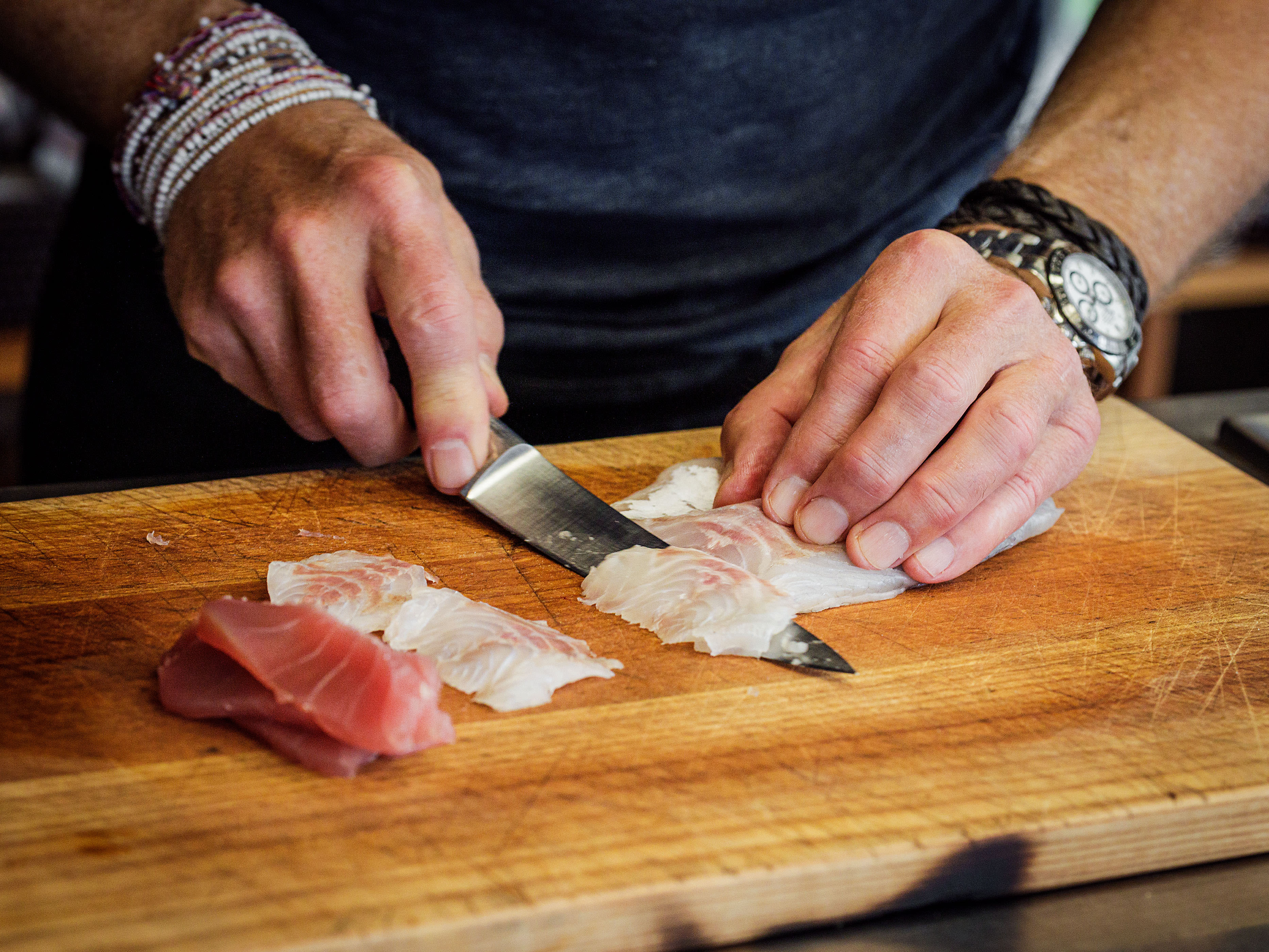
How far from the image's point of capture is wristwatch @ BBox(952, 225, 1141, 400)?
1811mm

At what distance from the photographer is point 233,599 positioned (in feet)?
4.31

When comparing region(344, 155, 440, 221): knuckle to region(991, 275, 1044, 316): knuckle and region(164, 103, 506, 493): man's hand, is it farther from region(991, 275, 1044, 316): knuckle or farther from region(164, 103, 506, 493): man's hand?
region(991, 275, 1044, 316): knuckle

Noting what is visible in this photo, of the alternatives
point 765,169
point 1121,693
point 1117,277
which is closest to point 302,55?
point 765,169

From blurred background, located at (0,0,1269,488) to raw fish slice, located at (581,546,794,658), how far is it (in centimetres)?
123

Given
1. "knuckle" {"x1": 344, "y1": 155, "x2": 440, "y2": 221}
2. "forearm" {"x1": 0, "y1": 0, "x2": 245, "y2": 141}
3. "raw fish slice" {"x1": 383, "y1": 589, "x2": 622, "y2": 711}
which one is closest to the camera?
"raw fish slice" {"x1": 383, "y1": 589, "x2": 622, "y2": 711}

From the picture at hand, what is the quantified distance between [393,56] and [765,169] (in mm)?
811

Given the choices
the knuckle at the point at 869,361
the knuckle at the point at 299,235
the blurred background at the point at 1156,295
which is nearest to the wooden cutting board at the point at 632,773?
the knuckle at the point at 869,361

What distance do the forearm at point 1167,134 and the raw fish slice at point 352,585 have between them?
144 cm

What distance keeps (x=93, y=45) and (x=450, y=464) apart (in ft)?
3.80

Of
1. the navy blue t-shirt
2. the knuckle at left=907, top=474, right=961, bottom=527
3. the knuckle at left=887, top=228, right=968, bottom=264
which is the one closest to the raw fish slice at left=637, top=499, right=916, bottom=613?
the knuckle at left=907, top=474, right=961, bottom=527

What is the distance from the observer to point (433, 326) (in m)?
1.60

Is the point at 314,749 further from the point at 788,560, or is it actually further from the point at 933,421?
the point at 933,421

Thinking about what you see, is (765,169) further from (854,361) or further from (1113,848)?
(1113,848)

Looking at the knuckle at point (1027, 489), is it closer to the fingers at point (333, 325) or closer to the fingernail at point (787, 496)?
the fingernail at point (787, 496)
